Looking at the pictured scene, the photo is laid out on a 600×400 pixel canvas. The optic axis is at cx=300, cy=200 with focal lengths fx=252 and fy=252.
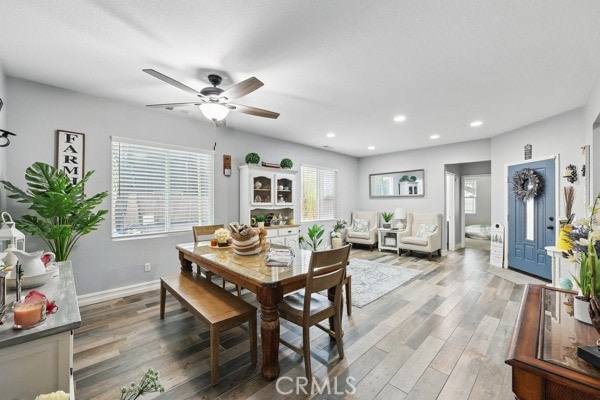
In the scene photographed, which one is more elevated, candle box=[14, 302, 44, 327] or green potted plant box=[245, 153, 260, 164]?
green potted plant box=[245, 153, 260, 164]

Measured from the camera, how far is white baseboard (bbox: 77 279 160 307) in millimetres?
3021

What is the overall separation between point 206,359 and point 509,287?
13.5 ft

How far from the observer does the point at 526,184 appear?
4266 mm

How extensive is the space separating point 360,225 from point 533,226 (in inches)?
131

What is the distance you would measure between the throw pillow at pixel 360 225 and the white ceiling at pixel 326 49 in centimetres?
365

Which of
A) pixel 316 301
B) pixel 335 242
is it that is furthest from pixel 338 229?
pixel 316 301

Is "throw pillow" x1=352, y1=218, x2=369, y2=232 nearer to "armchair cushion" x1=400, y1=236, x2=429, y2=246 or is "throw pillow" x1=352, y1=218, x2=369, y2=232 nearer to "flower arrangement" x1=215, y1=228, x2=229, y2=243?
"armchair cushion" x1=400, y1=236, x2=429, y2=246

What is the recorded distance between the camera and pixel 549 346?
3.01ft

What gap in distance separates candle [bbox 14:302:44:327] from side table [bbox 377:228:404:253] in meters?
5.81

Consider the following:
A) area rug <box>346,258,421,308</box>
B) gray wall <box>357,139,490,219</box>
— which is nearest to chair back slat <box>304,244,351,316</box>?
area rug <box>346,258,421,308</box>

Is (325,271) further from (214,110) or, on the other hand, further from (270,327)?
(214,110)

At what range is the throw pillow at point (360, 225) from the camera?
257 inches

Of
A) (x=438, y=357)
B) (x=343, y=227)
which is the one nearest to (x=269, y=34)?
(x=438, y=357)

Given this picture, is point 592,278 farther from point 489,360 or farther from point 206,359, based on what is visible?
point 206,359
